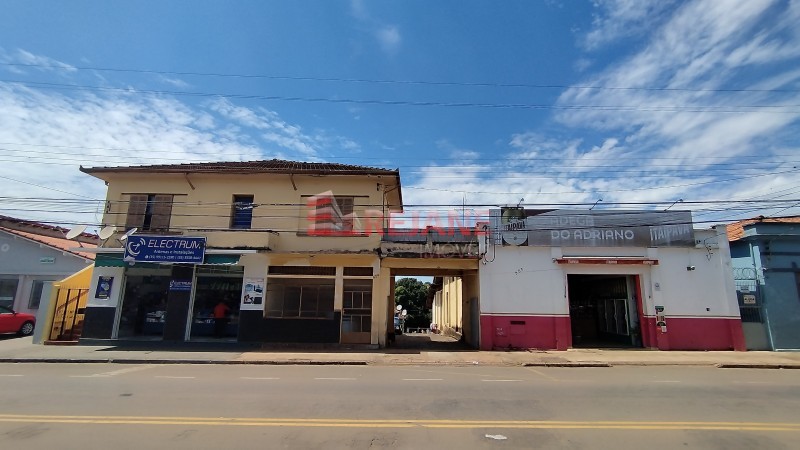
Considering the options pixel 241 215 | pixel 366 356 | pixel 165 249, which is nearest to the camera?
pixel 366 356

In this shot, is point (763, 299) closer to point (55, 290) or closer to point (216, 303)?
point (216, 303)

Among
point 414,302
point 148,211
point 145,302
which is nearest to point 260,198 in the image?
point 148,211

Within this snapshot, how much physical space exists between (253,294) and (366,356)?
19.7 feet

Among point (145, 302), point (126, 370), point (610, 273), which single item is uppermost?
point (610, 273)

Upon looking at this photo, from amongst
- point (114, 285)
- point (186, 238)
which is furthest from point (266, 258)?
point (114, 285)

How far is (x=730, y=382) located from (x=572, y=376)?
365cm

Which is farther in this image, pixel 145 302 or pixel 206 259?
pixel 145 302

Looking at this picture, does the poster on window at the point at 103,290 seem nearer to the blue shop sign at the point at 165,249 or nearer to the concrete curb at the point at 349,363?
the blue shop sign at the point at 165,249

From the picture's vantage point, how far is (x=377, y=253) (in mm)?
18484

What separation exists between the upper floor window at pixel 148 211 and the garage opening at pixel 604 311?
1929 cm

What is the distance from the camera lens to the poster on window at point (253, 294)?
60.4 ft

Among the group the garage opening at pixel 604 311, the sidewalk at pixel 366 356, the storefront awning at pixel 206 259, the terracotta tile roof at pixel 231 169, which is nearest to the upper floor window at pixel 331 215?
the terracotta tile roof at pixel 231 169

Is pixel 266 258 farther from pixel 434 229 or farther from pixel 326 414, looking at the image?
pixel 326 414

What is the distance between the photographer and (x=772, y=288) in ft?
59.9
